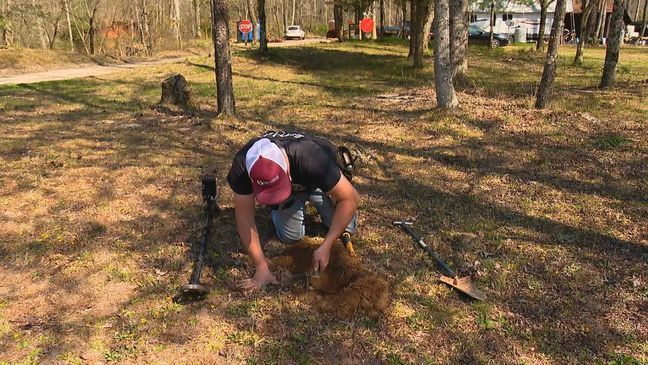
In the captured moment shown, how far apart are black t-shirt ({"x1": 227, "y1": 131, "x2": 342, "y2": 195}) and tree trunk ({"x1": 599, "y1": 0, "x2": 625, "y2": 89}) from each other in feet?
28.9

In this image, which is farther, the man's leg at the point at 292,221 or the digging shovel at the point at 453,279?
the man's leg at the point at 292,221

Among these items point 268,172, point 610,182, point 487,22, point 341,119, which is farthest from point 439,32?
point 487,22

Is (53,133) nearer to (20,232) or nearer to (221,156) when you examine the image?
(221,156)

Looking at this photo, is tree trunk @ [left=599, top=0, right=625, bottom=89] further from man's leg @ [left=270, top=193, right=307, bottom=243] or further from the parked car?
the parked car

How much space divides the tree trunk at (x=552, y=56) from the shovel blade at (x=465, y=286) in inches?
218

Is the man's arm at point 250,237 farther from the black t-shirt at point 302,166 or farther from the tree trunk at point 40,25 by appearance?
the tree trunk at point 40,25

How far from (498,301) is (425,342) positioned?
70cm

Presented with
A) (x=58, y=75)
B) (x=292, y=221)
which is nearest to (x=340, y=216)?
(x=292, y=221)

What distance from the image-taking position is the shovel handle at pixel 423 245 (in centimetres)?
356

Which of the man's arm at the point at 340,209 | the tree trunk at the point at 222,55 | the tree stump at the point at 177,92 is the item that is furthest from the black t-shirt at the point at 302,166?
the tree stump at the point at 177,92

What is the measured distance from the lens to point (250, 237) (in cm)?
317

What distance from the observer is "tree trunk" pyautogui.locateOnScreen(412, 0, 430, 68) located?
1439 cm

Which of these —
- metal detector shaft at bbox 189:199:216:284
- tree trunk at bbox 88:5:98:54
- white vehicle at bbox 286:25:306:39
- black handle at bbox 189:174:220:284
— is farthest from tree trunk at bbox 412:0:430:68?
white vehicle at bbox 286:25:306:39

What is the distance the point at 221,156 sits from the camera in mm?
6535
